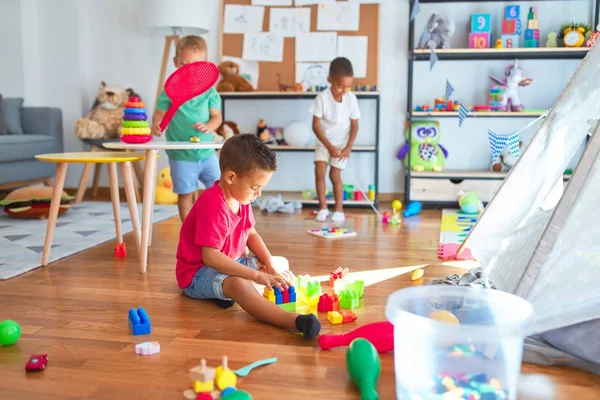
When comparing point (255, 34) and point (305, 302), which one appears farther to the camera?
point (255, 34)

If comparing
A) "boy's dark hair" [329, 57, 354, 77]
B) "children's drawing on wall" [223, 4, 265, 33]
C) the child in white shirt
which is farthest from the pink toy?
"children's drawing on wall" [223, 4, 265, 33]

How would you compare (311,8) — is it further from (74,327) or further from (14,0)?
(74,327)

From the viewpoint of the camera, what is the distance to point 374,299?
178 cm

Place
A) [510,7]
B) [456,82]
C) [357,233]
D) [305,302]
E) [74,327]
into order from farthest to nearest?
[456,82]
[510,7]
[357,233]
[305,302]
[74,327]

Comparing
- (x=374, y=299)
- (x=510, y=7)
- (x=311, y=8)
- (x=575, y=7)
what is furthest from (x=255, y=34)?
(x=374, y=299)

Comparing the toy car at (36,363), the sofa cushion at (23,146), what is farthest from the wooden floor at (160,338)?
the sofa cushion at (23,146)

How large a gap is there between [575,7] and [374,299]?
2.80 metres

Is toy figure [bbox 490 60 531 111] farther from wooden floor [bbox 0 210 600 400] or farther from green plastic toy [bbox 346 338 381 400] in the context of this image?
green plastic toy [bbox 346 338 381 400]

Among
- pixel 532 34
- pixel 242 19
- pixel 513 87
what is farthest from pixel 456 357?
pixel 242 19

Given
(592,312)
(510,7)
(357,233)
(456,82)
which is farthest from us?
(456,82)

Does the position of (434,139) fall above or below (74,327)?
above

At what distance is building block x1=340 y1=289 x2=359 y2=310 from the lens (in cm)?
168

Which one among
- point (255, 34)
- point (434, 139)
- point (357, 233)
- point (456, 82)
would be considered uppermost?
point (255, 34)

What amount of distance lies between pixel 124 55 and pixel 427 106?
6.71 feet
